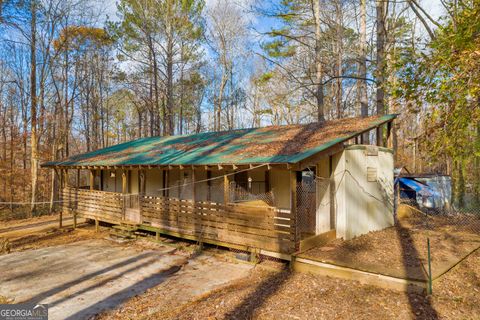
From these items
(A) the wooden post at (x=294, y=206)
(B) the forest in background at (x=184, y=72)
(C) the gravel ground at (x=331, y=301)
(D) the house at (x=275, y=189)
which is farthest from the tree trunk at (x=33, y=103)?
(A) the wooden post at (x=294, y=206)

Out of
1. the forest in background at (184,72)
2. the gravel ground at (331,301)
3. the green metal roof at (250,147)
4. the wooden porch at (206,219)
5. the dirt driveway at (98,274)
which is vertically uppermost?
the forest in background at (184,72)

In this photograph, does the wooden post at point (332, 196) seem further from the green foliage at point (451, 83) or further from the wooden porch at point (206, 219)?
the green foliage at point (451, 83)

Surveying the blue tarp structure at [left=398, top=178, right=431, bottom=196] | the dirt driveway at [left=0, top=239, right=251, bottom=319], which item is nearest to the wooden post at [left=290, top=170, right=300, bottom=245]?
the dirt driveway at [left=0, top=239, right=251, bottom=319]

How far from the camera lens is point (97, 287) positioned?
6559 mm

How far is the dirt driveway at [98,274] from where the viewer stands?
234 inches

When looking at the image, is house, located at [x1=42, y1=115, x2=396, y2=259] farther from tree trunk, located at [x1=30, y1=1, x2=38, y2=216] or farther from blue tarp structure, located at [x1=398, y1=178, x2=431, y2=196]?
blue tarp structure, located at [x1=398, y1=178, x2=431, y2=196]

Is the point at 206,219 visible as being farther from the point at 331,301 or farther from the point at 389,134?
the point at 389,134

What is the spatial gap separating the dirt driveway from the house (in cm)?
92

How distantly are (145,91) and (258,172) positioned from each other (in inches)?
740

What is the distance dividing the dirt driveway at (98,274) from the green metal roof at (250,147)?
272 centimetres

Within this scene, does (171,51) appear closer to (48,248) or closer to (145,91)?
(145,91)

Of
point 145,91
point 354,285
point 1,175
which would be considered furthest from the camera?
point 145,91

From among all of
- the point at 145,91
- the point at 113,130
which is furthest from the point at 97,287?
the point at 113,130

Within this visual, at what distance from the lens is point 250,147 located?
30.5 feet
